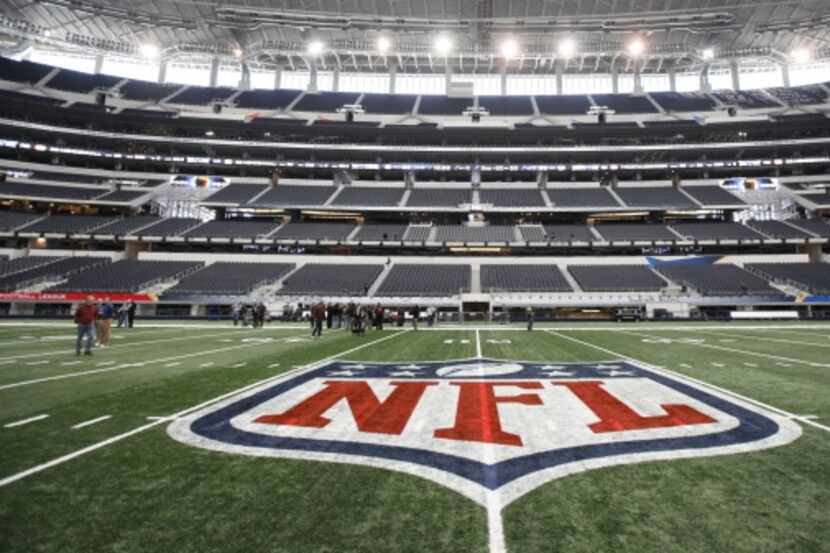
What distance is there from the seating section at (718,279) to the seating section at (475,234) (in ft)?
53.0

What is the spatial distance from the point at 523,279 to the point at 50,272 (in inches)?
1803

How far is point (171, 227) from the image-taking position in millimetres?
45344

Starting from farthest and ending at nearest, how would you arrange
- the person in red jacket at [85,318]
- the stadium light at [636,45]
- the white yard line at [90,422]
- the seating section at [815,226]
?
the stadium light at [636,45]
the seating section at [815,226]
the person in red jacket at [85,318]
the white yard line at [90,422]

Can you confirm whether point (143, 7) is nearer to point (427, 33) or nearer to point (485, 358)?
point (427, 33)

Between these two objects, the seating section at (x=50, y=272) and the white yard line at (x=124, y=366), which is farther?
the seating section at (x=50, y=272)

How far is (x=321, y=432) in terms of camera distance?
4.64m

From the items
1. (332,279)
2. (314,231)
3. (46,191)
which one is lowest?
(332,279)

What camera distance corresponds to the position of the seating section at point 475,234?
4584 cm

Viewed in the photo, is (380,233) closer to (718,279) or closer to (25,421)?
(718,279)

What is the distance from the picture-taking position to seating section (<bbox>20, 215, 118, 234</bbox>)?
41.8 metres

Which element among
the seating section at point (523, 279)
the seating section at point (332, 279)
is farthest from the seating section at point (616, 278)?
the seating section at point (332, 279)

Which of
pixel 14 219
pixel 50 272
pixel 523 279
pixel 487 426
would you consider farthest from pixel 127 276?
pixel 487 426

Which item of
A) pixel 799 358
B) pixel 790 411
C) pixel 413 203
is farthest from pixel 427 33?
pixel 790 411

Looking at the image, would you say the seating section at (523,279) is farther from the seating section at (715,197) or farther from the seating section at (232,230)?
the seating section at (232,230)
